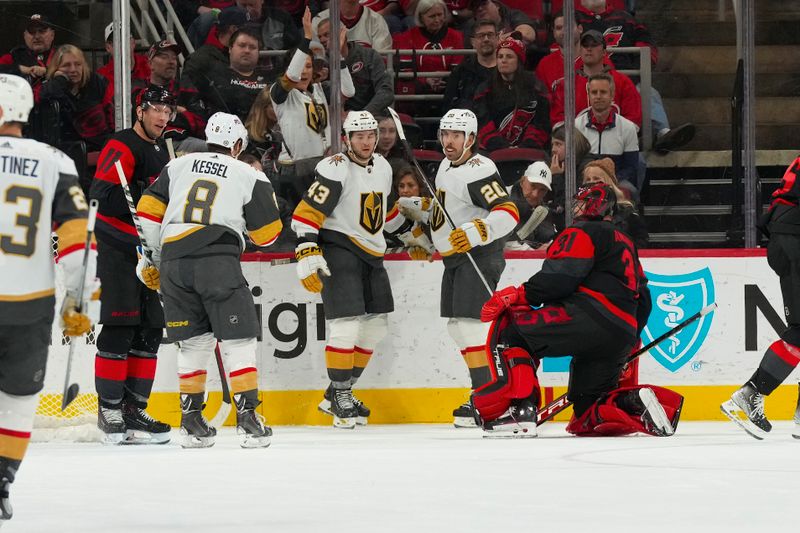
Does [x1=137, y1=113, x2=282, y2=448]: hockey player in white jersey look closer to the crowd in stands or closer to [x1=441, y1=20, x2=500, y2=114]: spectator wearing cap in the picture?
the crowd in stands

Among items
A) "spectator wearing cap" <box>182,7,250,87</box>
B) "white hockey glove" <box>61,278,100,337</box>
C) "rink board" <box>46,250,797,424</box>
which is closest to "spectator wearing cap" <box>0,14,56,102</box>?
"spectator wearing cap" <box>182,7,250,87</box>

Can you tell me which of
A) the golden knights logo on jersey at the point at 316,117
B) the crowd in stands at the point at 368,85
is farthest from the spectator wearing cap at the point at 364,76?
the golden knights logo on jersey at the point at 316,117

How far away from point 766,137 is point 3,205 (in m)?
4.65

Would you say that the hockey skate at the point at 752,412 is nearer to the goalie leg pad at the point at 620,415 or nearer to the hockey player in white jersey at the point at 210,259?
the goalie leg pad at the point at 620,415

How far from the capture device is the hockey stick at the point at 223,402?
650 cm

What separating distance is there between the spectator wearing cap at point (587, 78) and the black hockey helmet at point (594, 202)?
1315mm

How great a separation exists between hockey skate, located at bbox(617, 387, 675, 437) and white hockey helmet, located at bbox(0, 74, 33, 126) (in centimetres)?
301

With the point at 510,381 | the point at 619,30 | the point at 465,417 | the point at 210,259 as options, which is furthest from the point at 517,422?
the point at 619,30

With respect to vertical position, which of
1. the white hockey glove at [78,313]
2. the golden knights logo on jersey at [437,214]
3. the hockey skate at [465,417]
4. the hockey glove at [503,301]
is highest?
the golden knights logo on jersey at [437,214]

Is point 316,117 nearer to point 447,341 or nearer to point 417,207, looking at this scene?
point 417,207

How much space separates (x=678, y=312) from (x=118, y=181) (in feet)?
9.34

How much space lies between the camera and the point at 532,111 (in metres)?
7.30

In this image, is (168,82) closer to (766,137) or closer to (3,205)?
(766,137)

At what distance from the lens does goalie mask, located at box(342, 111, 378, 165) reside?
6.83 metres
